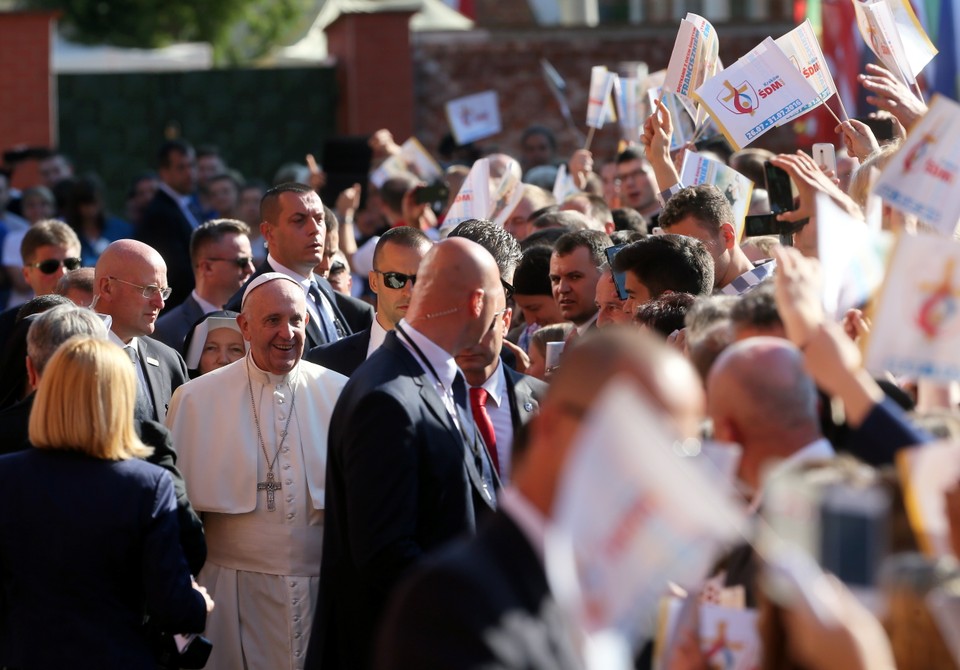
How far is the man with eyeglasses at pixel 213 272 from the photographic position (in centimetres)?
852

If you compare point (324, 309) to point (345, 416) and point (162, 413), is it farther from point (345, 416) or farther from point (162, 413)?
point (345, 416)

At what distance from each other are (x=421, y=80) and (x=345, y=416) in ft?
44.3

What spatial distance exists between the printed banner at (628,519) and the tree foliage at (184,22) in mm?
27135

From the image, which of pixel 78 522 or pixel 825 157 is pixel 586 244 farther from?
pixel 78 522

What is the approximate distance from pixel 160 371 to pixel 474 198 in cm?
240

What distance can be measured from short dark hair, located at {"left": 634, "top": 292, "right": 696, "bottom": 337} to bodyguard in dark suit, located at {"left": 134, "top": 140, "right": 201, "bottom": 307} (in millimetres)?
5137

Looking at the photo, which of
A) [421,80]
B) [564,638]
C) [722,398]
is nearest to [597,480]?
[564,638]

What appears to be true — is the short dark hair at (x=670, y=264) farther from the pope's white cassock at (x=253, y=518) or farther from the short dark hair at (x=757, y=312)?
the short dark hair at (x=757, y=312)

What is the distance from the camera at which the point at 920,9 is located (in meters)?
14.1

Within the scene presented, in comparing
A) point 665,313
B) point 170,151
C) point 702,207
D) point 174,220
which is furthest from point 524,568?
point 170,151

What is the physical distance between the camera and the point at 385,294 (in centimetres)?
721

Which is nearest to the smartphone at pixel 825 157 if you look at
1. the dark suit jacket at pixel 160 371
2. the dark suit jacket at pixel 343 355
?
the dark suit jacket at pixel 343 355

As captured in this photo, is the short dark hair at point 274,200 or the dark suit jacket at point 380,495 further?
the short dark hair at point 274,200

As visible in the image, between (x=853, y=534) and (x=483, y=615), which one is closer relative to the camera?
(x=483, y=615)
